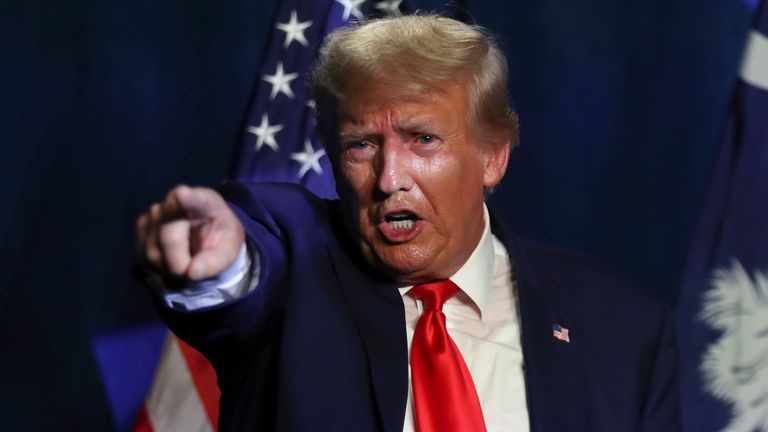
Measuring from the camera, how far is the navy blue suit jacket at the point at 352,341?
1.75m

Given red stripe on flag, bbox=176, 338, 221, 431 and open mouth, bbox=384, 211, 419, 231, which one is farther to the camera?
red stripe on flag, bbox=176, 338, 221, 431

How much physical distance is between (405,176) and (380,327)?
0.74 feet

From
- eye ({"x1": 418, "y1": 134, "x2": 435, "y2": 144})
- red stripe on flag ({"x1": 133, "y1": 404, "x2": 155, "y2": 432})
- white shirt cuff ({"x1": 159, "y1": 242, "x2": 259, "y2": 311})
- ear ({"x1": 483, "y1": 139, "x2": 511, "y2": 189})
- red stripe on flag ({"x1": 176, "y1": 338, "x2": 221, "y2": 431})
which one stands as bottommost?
red stripe on flag ({"x1": 133, "y1": 404, "x2": 155, "y2": 432})

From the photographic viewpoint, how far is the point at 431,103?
1895 millimetres

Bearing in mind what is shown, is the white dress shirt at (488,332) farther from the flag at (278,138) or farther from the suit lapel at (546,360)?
the flag at (278,138)

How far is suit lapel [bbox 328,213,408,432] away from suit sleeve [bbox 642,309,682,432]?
43cm

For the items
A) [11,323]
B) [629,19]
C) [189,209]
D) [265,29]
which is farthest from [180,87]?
[189,209]

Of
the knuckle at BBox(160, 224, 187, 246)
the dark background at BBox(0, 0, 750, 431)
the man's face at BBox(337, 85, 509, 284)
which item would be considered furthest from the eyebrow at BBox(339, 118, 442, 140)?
the dark background at BBox(0, 0, 750, 431)

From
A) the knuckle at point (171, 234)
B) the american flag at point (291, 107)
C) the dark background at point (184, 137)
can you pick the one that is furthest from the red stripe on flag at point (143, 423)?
the knuckle at point (171, 234)

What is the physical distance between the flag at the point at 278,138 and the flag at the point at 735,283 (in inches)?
34.7

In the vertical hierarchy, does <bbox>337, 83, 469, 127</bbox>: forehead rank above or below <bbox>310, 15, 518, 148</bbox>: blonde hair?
below

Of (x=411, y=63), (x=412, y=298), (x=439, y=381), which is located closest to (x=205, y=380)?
(x=412, y=298)

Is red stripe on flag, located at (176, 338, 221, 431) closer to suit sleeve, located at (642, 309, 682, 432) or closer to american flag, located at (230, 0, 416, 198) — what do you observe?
american flag, located at (230, 0, 416, 198)

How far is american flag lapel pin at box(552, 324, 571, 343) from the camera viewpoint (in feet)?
6.47
